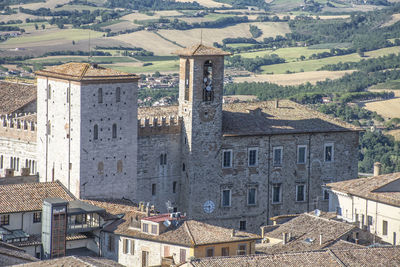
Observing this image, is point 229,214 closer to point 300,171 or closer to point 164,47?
point 300,171

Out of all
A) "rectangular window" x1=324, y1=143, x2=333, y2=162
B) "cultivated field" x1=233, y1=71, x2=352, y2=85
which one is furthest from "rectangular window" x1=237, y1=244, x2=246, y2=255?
"cultivated field" x1=233, y1=71, x2=352, y2=85

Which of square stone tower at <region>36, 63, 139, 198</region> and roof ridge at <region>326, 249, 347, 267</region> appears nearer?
roof ridge at <region>326, 249, 347, 267</region>

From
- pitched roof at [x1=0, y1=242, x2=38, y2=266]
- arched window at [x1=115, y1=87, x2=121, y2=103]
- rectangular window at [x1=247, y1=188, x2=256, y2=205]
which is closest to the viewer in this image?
pitched roof at [x1=0, y1=242, x2=38, y2=266]

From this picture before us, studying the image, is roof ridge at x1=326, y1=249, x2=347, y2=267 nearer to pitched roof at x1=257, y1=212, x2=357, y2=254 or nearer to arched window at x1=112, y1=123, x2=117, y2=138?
pitched roof at x1=257, y1=212, x2=357, y2=254

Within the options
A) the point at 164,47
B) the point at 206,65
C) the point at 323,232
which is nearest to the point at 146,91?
the point at 164,47

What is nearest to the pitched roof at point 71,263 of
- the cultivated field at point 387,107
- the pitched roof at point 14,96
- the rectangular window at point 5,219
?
the rectangular window at point 5,219

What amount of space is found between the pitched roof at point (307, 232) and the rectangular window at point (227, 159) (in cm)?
593

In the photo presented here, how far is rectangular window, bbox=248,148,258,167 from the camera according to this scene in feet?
238

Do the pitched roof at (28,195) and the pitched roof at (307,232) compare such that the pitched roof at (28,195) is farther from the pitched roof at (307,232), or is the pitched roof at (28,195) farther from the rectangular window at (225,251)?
the pitched roof at (307,232)

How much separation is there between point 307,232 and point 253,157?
928 centimetres

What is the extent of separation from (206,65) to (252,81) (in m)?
84.8

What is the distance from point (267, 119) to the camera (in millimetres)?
74125

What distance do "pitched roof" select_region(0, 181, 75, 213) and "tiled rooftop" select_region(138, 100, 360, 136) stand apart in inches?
367

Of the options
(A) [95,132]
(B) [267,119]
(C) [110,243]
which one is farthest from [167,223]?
(B) [267,119]
